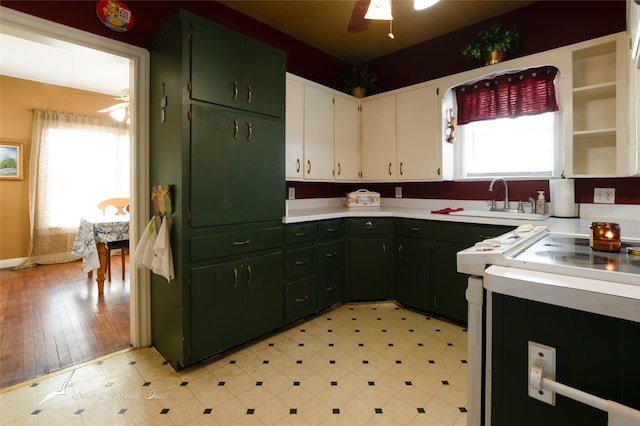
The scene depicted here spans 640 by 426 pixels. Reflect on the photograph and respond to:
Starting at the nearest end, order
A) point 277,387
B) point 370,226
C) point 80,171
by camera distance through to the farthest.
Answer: point 277,387, point 370,226, point 80,171

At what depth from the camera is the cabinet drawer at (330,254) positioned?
2.95m

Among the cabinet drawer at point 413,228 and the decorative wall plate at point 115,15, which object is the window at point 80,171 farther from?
the cabinet drawer at point 413,228

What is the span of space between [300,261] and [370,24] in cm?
236

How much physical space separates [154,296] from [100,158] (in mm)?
4369

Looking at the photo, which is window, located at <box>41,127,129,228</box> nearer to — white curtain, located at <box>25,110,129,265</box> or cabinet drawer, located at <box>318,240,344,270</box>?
white curtain, located at <box>25,110,129,265</box>

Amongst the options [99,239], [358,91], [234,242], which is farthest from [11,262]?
[358,91]

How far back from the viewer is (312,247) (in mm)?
2857

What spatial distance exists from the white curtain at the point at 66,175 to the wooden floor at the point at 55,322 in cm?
80

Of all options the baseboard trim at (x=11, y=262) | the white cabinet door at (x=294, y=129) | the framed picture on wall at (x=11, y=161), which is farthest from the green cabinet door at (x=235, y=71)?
the baseboard trim at (x=11, y=262)

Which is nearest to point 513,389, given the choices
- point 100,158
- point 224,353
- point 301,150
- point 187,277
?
point 187,277

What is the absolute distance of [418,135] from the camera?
10.8 ft

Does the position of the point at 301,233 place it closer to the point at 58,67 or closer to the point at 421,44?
the point at 421,44

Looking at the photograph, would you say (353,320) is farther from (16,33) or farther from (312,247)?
(16,33)

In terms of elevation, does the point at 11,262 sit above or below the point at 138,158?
below
